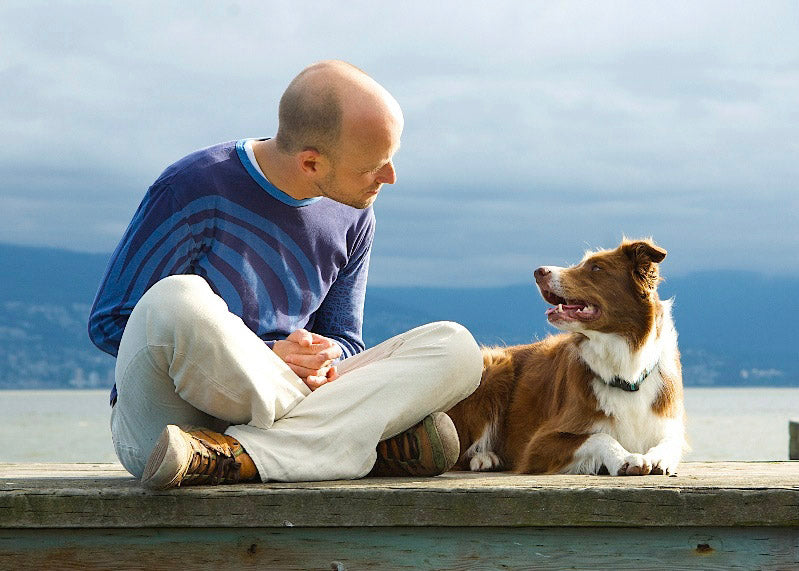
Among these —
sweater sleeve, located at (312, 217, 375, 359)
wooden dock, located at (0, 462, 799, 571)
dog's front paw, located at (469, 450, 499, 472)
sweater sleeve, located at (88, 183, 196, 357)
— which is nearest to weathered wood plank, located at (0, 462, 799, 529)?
wooden dock, located at (0, 462, 799, 571)

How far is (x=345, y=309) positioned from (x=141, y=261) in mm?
940

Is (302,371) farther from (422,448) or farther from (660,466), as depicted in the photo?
(660,466)

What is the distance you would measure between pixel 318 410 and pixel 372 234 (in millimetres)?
1159

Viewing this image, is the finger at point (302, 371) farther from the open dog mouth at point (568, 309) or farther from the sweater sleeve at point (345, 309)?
the open dog mouth at point (568, 309)

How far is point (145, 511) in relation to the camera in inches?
132

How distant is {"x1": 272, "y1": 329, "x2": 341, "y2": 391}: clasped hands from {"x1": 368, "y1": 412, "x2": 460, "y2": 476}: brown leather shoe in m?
0.33

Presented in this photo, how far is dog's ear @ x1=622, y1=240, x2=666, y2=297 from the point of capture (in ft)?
15.6

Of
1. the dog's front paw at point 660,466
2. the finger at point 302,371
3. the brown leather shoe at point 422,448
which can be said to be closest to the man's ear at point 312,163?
the finger at point 302,371

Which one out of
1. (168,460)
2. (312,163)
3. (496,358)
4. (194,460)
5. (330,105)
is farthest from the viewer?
(496,358)

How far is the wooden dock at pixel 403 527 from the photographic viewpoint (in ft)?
11.0

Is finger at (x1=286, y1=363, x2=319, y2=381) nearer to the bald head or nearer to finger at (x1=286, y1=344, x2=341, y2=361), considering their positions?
finger at (x1=286, y1=344, x2=341, y2=361)

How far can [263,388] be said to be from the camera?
3.51 meters

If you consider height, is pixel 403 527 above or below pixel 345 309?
below

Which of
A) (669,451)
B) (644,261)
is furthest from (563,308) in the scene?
(669,451)
